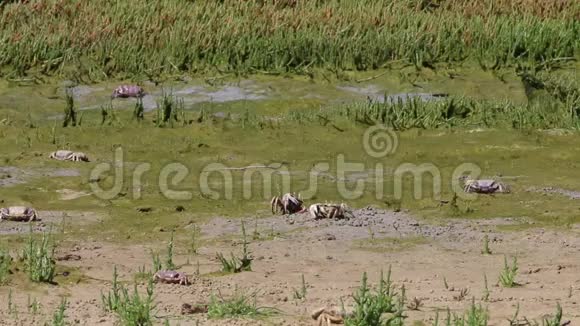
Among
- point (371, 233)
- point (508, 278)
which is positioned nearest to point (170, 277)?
point (508, 278)

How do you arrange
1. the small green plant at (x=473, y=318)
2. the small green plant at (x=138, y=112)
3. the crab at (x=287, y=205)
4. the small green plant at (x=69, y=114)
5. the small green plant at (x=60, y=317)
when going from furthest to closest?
the small green plant at (x=138, y=112), the small green plant at (x=69, y=114), the crab at (x=287, y=205), the small green plant at (x=60, y=317), the small green plant at (x=473, y=318)

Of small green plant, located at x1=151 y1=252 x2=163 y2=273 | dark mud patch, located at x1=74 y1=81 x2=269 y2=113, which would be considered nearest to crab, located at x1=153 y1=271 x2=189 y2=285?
small green plant, located at x1=151 y1=252 x2=163 y2=273

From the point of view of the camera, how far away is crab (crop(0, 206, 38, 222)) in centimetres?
938

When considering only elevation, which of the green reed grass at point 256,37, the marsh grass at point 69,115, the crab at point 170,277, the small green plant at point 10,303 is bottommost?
the crab at point 170,277

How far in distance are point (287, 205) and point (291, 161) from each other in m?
1.99

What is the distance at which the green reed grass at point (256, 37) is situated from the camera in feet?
48.3

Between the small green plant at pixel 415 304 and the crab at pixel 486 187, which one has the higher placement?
the crab at pixel 486 187

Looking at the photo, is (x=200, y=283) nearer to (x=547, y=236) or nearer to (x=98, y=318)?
(x=98, y=318)

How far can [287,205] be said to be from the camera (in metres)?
9.64

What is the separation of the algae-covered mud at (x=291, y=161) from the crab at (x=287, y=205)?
0.22 ft

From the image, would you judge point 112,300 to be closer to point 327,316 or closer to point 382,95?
point 327,316

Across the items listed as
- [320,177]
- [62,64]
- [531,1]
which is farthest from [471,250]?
[531,1]

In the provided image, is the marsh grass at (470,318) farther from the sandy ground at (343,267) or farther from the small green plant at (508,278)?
the small green plant at (508,278)

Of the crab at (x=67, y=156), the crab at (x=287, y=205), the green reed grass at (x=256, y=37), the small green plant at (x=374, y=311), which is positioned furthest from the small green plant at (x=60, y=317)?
the green reed grass at (x=256, y=37)
